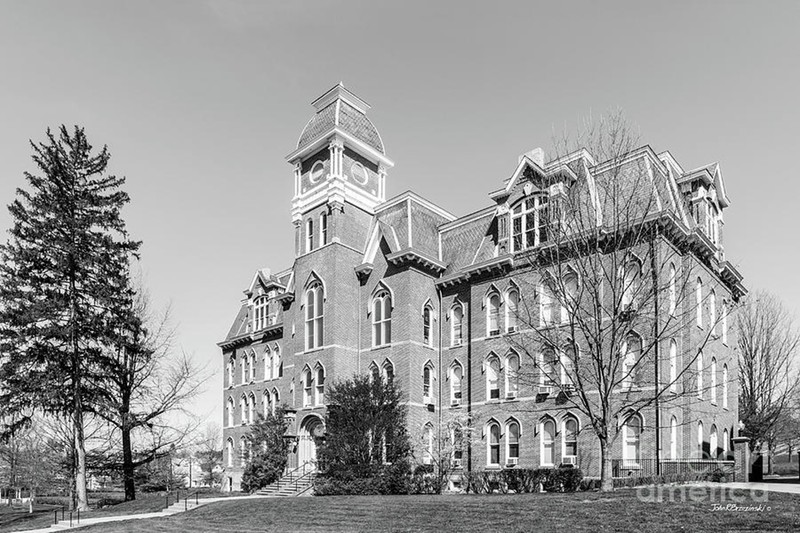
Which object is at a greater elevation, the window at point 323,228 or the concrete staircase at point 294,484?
the window at point 323,228

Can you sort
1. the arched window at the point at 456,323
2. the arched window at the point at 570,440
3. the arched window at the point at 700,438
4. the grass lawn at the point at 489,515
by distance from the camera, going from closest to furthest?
the grass lawn at the point at 489,515, the arched window at the point at 700,438, the arched window at the point at 570,440, the arched window at the point at 456,323

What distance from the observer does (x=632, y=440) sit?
76.2 feet

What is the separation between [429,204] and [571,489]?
17515 millimetres

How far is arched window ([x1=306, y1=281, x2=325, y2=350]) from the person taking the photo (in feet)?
108

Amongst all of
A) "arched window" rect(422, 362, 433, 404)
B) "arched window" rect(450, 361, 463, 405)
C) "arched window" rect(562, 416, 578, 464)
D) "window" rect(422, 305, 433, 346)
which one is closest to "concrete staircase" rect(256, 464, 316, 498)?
"arched window" rect(422, 362, 433, 404)

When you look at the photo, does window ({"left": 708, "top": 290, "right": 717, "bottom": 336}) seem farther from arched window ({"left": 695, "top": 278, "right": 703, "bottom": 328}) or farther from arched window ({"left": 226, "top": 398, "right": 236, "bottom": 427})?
arched window ({"left": 226, "top": 398, "right": 236, "bottom": 427})

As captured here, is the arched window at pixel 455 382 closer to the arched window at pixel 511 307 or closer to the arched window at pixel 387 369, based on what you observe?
the arched window at pixel 387 369

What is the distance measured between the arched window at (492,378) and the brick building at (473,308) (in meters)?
0.06

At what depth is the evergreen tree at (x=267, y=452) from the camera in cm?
3116

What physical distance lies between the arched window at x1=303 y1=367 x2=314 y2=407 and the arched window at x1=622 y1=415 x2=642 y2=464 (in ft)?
52.2

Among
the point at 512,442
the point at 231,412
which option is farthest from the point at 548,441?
the point at 231,412

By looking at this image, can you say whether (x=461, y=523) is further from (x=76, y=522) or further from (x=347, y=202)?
(x=347, y=202)

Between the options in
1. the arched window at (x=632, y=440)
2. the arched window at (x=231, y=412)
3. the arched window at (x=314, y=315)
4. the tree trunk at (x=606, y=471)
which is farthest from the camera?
the arched window at (x=231, y=412)

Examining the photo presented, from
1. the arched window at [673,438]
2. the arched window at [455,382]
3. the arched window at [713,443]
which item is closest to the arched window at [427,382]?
the arched window at [455,382]
